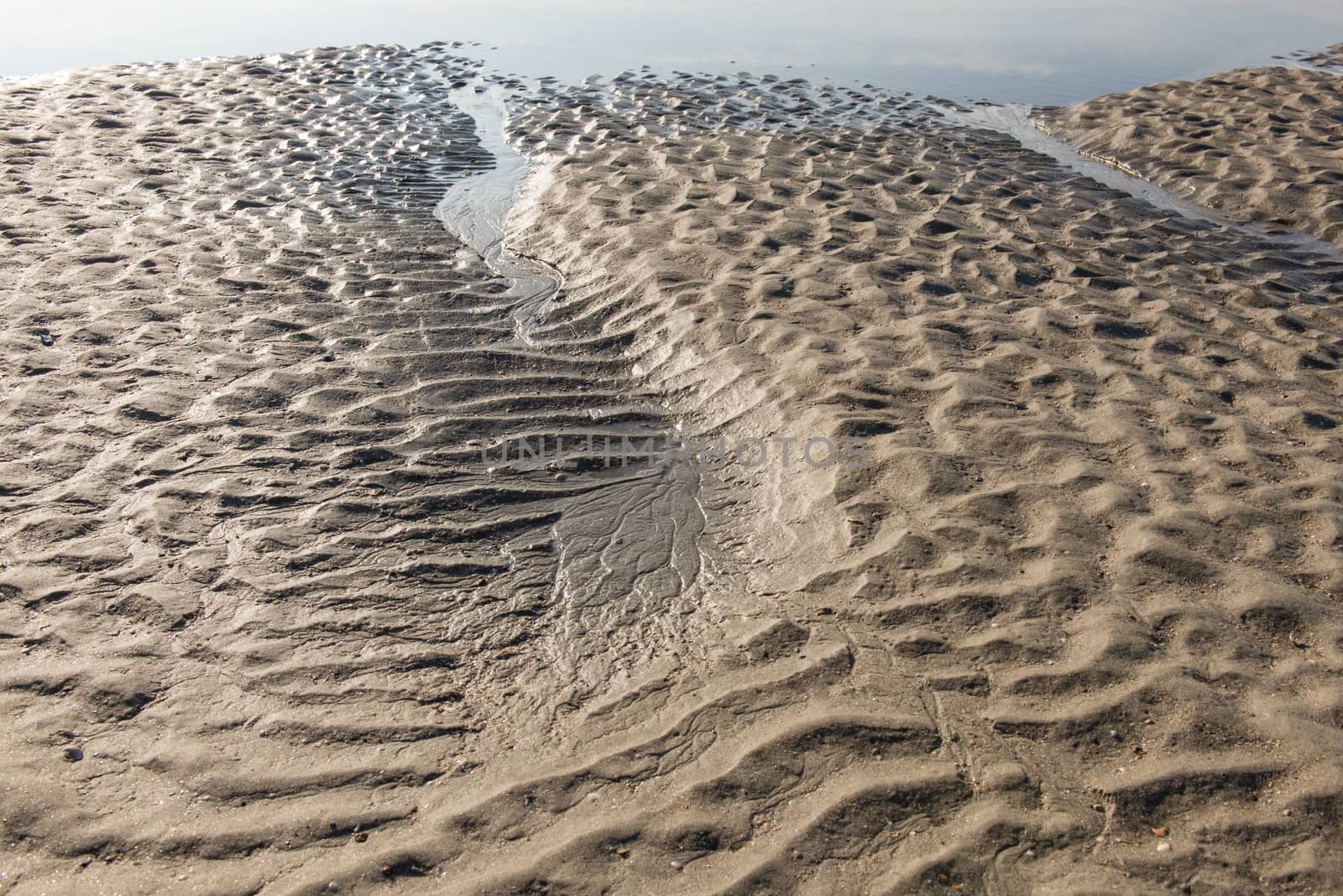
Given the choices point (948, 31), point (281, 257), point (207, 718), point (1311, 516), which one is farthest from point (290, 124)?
point (948, 31)

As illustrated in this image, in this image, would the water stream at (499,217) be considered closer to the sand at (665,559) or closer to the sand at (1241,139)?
the sand at (665,559)

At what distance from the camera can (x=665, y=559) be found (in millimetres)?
4152

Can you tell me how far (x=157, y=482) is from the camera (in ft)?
14.0

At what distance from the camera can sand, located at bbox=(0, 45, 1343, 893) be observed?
9.21ft

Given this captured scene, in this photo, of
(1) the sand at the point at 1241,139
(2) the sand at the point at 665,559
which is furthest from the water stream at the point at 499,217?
(1) the sand at the point at 1241,139

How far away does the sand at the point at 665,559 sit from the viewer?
281 cm

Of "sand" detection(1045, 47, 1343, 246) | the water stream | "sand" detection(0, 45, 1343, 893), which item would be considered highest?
"sand" detection(1045, 47, 1343, 246)

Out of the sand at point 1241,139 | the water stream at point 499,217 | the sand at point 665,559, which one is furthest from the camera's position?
the sand at point 1241,139

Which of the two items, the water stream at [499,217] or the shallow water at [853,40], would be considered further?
the shallow water at [853,40]

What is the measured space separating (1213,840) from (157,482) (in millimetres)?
4568

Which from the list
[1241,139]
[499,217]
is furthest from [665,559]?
[1241,139]

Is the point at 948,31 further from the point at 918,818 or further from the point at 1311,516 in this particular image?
the point at 918,818

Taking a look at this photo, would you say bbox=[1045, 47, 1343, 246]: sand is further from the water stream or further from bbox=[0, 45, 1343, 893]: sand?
the water stream

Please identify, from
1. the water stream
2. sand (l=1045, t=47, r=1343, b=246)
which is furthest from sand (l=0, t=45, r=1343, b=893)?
sand (l=1045, t=47, r=1343, b=246)
